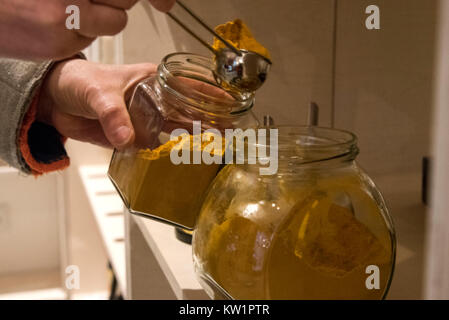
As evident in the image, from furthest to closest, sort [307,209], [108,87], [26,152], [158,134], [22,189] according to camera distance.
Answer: [22,189]
[26,152]
[108,87]
[158,134]
[307,209]

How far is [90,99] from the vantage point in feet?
1.80

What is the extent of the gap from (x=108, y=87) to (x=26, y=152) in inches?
6.9

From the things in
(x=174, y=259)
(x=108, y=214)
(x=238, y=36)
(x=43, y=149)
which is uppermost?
(x=238, y=36)

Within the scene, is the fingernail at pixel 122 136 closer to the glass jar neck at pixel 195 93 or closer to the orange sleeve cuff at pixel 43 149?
the glass jar neck at pixel 195 93

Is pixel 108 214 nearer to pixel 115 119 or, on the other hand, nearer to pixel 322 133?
pixel 115 119

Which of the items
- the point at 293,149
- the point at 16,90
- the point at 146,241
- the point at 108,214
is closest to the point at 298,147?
the point at 293,149

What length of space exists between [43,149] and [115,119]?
25cm

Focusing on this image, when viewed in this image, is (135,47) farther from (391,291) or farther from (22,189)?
(22,189)

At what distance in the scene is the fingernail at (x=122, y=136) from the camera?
1.35ft

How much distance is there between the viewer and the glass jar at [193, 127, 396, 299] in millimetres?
283

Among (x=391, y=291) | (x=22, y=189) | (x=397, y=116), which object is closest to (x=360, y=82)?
(x=397, y=116)

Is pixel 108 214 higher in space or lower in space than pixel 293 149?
lower

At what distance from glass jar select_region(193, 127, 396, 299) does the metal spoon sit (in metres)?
0.06
